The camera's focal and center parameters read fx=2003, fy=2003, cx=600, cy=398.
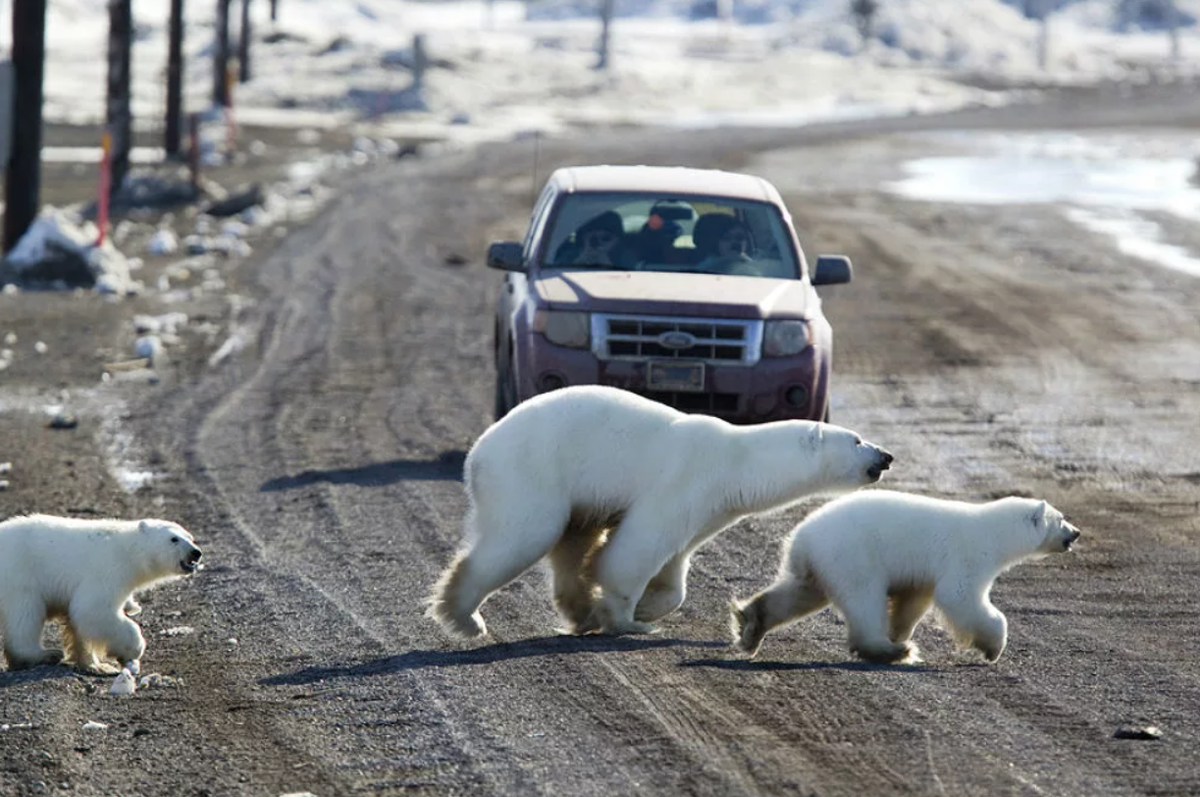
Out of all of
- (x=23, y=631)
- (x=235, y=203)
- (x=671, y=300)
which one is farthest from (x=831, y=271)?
(x=235, y=203)

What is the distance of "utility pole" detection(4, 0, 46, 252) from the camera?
22656mm

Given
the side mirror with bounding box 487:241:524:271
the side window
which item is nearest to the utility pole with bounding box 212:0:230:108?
the side window

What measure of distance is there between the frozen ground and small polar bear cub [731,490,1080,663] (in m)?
33.1

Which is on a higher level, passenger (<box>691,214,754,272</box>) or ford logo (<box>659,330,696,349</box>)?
passenger (<box>691,214,754,272</box>)

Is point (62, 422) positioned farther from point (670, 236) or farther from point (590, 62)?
point (590, 62)

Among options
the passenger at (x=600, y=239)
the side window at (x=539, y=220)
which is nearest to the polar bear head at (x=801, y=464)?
the passenger at (x=600, y=239)

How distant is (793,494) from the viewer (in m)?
8.30

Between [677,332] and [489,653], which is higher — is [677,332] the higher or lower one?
the higher one

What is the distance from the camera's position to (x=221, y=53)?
1900 inches

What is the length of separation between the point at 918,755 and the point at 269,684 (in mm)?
A: 2563

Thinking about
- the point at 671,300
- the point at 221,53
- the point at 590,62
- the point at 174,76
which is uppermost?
the point at 671,300

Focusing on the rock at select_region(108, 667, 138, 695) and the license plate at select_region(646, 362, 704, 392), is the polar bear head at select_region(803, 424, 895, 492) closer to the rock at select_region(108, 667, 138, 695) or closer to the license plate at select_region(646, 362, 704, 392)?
the rock at select_region(108, 667, 138, 695)

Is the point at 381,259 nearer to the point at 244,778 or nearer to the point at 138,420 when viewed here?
the point at 138,420

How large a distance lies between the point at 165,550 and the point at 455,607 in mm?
1199
